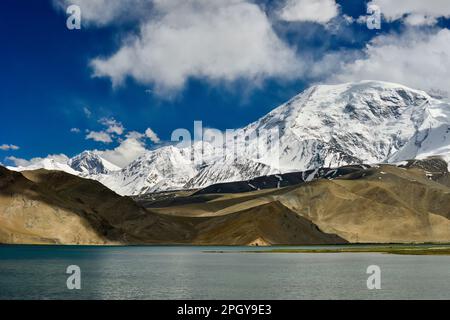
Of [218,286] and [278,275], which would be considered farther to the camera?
[278,275]

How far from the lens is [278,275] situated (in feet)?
303

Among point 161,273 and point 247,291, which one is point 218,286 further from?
point 161,273

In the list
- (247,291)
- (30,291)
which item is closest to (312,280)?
(247,291)

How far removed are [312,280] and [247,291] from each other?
1621cm

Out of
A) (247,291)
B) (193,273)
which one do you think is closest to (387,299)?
(247,291)
